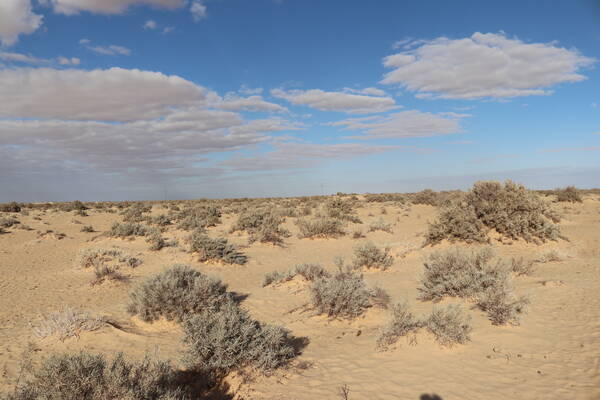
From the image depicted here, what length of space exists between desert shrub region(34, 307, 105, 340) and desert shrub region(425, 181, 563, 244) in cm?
1317

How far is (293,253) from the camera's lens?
1667 centimetres

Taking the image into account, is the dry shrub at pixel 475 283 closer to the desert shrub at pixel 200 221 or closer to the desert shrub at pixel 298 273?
the desert shrub at pixel 298 273

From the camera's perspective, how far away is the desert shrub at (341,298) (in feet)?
25.2

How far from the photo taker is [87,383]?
326 cm

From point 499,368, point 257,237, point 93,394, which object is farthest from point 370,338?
point 257,237

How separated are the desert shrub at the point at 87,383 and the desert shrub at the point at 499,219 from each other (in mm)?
13951

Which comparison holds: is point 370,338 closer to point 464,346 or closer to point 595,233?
point 464,346

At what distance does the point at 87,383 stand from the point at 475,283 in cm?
769

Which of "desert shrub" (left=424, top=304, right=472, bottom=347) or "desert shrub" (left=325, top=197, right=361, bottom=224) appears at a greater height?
"desert shrub" (left=325, top=197, right=361, bottom=224)

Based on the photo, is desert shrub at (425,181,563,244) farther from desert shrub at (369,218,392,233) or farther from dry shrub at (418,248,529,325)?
dry shrub at (418,248,529,325)

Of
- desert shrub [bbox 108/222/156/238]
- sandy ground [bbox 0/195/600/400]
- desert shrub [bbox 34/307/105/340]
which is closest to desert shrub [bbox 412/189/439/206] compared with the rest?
sandy ground [bbox 0/195/600/400]

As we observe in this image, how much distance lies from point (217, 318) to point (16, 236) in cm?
2077

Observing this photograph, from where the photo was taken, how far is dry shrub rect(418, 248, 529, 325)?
6.86 meters

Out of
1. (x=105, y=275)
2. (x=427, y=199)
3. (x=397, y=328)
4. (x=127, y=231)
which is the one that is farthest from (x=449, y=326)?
(x=427, y=199)
